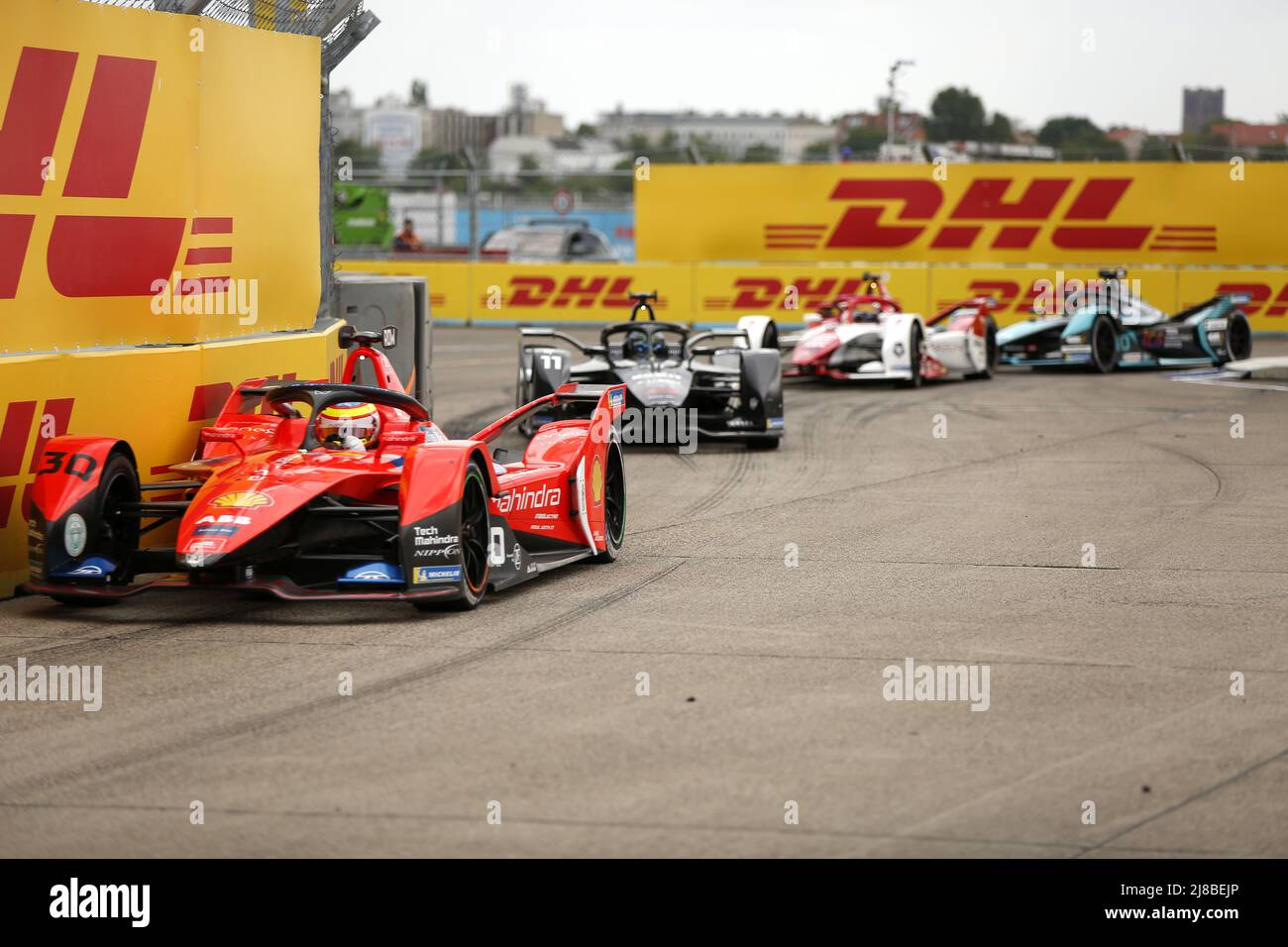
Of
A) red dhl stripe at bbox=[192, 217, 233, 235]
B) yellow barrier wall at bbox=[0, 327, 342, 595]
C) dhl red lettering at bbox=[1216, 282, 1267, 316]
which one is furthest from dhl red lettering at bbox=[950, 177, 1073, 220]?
red dhl stripe at bbox=[192, 217, 233, 235]

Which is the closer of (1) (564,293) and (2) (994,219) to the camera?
(2) (994,219)

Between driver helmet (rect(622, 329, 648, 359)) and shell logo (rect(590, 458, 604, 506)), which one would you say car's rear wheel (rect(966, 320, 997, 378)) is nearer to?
driver helmet (rect(622, 329, 648, 359))

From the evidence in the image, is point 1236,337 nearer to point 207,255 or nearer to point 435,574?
point 207,255

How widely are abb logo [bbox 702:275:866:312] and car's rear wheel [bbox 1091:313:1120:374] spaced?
7025mm

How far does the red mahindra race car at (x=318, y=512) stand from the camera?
307 inches

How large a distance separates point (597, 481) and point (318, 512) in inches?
75.7

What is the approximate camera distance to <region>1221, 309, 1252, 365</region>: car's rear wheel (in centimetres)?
2309

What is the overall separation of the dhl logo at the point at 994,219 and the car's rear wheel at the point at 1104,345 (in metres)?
6.86

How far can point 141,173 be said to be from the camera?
947 centimetres

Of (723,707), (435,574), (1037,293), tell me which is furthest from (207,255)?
(1037,293)

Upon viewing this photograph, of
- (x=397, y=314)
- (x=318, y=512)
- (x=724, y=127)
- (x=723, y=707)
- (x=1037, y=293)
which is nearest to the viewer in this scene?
(x=723, y=707)

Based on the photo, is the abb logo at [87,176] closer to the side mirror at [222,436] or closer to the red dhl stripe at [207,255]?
the red dhl stripe at [207,255]

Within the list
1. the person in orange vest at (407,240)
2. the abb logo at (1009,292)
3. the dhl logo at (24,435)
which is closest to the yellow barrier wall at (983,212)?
the abb logo at (1009,292)
